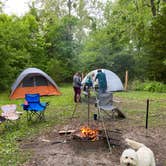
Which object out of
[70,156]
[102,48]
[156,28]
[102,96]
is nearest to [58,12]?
[102,48]

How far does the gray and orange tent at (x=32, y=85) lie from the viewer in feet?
46.7

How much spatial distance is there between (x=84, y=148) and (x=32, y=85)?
921cm

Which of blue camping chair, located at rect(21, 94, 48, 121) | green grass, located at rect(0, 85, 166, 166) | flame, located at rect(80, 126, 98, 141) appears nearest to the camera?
green grass, located at rect(0, 85, 166, 166)

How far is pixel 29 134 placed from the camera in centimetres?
719

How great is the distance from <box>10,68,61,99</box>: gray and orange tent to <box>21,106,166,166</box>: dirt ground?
22.9 feet

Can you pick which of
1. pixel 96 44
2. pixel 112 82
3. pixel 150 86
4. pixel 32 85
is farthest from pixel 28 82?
pixel 96 44

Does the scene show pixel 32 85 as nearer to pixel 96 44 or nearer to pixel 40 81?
pixel 40 81

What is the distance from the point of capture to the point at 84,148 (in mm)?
5879

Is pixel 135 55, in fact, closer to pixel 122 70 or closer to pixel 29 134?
pixel 122 70

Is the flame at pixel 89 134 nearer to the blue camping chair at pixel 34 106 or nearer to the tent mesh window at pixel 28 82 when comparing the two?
the blue camping chair at pixel 34 106

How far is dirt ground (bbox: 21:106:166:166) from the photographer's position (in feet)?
17.2

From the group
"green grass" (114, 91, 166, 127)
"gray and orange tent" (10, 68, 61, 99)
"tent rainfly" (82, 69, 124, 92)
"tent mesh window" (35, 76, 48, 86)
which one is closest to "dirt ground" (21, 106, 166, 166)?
"green grass" (114, 91, 166, 127)

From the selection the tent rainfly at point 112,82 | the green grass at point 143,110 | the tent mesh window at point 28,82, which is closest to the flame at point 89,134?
the green grass at point 143,110

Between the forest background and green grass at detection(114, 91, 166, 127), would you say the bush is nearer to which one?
the forest background
